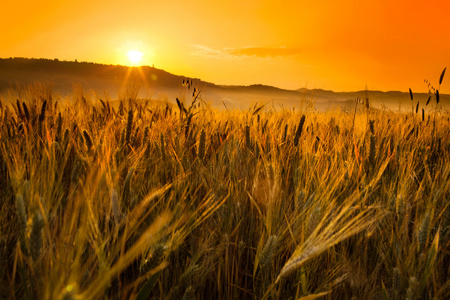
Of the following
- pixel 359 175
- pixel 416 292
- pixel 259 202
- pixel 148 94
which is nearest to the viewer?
pixel 416 292

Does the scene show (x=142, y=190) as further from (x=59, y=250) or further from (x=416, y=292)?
(x=416, y=292)

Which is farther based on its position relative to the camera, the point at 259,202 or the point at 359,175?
the point at 359,175

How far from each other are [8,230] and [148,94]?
1603 millimetres

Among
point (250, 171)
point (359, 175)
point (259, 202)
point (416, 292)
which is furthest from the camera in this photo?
point (250, 171)

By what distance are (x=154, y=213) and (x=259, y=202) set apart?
30cm

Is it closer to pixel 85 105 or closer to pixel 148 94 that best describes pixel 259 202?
pixel 148 94

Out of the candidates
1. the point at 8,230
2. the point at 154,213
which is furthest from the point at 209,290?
the point at 8,230

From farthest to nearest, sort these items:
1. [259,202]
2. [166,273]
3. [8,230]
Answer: [259,202] → [8,230] → [166,273]

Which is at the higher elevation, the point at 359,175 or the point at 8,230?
the point at 359,175

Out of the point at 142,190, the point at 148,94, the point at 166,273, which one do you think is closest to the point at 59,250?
the point at 166,273

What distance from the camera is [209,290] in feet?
2.75

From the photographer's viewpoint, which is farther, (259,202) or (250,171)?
(250,171)

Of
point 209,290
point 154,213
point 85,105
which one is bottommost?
point 209,290

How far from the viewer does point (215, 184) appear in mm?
1062
